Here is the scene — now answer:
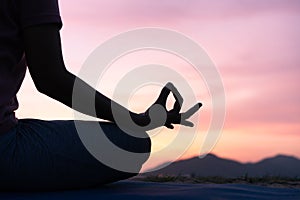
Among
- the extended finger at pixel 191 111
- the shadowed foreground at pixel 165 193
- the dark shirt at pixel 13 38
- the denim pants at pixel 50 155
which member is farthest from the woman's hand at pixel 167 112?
the dark shirt at pixel 13 38

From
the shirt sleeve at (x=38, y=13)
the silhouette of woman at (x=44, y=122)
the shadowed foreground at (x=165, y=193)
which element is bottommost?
the shadowed foreground at (x=165, y=193)

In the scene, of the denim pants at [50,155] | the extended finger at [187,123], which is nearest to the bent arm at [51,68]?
the denim pants at [50,155]

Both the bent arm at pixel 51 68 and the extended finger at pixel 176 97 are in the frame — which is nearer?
the bent arm at pixel 51 68

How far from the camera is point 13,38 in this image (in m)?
1.84

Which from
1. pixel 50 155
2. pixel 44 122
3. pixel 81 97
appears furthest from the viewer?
pixel 44 122

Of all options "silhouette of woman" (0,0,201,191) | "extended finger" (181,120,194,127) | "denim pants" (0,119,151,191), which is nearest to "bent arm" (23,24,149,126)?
"silhouette of woman" (0,0,201,191)

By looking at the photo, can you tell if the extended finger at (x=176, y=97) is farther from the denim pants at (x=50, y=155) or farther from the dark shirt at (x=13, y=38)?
the dark shirt at (x=13, y=38)

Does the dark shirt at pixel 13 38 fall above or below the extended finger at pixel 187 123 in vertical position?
above

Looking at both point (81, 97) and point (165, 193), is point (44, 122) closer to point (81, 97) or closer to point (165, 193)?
point (81, 97)

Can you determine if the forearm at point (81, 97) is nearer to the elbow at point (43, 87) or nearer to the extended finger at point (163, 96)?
the elbow at point (43, 87)

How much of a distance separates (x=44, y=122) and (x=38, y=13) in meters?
0.50

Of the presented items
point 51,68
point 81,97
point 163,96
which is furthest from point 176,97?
point 51,68

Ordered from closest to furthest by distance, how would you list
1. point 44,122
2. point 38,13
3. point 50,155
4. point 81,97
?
point 38,13
point 81,97
point 50,155
point 44,122

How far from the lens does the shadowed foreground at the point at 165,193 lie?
2.01 metres
